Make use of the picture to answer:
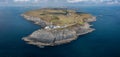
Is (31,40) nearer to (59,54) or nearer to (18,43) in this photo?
(18,43)

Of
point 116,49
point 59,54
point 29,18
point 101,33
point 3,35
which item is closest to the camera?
point 59,54

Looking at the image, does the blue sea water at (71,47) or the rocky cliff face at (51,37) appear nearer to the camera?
the blue sea water at (71,47)

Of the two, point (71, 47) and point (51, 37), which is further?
point (51, 37)

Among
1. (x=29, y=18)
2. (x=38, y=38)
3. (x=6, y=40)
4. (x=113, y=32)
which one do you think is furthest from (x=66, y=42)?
(x=29, y=18)

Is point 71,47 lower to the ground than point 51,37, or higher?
lower

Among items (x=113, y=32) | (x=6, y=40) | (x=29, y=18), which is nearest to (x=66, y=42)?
(x=6, y=40)

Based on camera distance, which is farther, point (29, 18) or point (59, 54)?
point (29, 18)

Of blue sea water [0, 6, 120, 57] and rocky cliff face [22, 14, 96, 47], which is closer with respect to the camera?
blue sea water [0, 6, 120, 57]

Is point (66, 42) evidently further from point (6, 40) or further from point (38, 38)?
point (6, 40)

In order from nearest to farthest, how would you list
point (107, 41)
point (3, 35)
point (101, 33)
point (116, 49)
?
point (116, 49) → point (107, 41) → point (3, 35) → point (101, 33)
